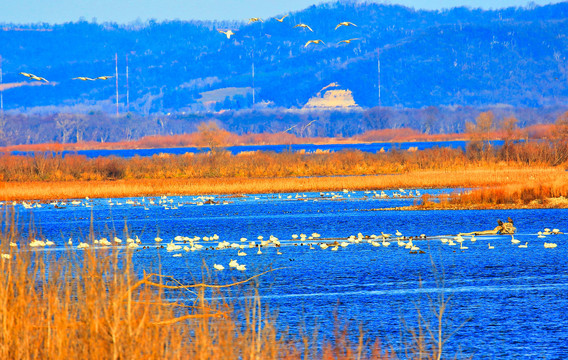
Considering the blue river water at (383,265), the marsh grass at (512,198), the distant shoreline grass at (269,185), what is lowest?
the blue river water at (383,265)

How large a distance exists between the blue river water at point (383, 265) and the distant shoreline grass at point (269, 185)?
23.7 ft

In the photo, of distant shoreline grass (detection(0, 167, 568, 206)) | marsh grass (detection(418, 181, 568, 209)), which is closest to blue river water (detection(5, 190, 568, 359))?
marsh grass (detection(418, 181, 568, 209))

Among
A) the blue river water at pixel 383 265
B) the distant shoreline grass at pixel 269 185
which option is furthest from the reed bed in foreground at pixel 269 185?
the blue river water at pixel 383 265

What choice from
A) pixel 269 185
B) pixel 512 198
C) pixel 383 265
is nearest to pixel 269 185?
pixel 269 185

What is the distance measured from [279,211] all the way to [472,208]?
10.4 m

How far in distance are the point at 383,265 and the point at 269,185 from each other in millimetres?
34845

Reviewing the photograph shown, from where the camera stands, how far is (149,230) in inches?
1528

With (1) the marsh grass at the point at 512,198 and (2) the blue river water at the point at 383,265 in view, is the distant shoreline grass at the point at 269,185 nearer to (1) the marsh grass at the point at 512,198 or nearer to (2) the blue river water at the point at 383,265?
(2) the blue river water at the point at 383,265

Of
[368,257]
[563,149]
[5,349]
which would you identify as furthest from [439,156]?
[5,349]

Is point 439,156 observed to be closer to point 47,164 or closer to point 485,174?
point 485,174

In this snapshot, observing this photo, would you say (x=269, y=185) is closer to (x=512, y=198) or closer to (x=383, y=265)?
(x=512, y=198)

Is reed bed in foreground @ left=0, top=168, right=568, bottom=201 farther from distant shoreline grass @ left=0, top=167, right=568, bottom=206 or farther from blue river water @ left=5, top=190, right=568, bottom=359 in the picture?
blue river water @ left=5, top=190, right=568, bottom=359

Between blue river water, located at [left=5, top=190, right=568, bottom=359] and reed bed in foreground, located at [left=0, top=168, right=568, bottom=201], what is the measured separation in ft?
23.7

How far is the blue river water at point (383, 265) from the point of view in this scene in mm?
17312
